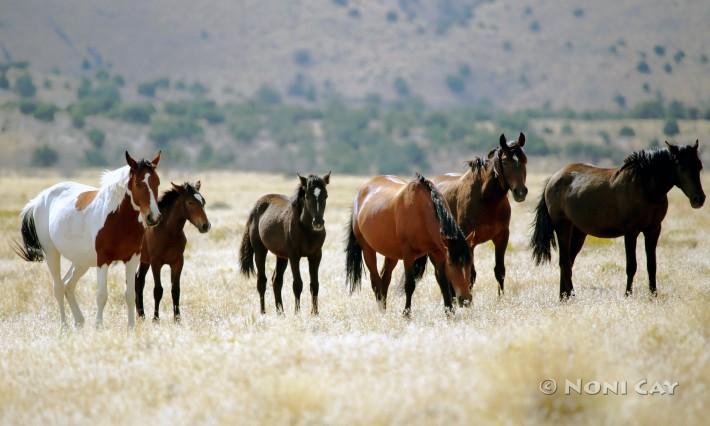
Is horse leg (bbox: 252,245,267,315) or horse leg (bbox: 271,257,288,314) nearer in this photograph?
horse leg (bbox: 271,257,288,314)

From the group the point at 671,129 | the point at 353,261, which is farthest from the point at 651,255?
the point at 671,129

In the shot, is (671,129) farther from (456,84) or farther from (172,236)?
(172,236)

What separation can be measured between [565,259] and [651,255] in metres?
1.17

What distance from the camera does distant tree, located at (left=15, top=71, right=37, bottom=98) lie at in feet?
303

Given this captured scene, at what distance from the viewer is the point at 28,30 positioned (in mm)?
129375

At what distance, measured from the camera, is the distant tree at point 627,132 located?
269ft

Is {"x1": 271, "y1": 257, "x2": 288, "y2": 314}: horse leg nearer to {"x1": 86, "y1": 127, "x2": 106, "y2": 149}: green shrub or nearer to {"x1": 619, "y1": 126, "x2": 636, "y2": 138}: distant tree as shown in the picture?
{"x1": 86, "y1": 127, "x2": 106, "y2": 149}: green shrub

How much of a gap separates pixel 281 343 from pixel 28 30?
136 metres

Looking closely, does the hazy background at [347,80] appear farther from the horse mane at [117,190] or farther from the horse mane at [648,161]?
the horse mane at [648,161]

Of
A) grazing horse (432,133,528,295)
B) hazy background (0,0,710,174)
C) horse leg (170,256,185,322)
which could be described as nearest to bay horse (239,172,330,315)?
horse leg (170,256,185,322)

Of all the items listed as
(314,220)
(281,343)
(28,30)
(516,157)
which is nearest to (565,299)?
(516,157)

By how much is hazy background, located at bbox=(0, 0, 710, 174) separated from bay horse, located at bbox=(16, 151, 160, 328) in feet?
204

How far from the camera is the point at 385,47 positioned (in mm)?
136000

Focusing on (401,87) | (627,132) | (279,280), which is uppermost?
(401,87)
